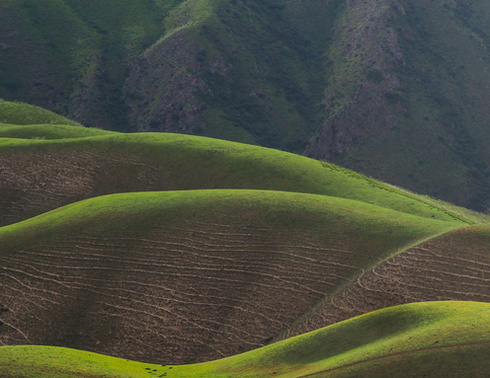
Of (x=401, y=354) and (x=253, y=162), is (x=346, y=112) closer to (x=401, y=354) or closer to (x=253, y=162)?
(x=253, y=162)

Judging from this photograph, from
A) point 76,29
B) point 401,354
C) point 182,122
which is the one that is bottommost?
point 182,122

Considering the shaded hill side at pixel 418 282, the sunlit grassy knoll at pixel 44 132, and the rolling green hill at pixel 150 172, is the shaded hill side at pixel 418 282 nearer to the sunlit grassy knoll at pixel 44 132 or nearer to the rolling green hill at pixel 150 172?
the rolling green hill at pixel 150 172

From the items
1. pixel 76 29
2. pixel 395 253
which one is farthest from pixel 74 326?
pixel 76 29

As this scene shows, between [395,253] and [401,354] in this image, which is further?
[395,253]

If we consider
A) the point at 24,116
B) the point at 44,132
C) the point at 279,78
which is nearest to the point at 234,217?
the point at 44,132

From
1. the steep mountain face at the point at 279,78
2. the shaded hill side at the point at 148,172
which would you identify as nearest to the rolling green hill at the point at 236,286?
the shaded hill side at the point at 148,172

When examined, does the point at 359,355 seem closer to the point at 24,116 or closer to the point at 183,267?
the point at 183,267

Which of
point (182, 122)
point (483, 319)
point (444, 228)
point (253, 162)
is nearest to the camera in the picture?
point (483, 319)
